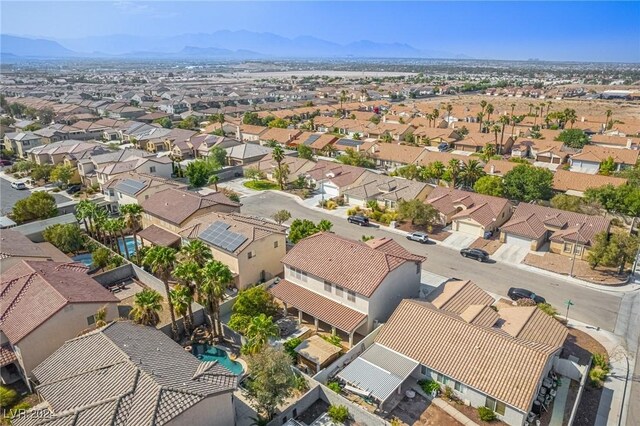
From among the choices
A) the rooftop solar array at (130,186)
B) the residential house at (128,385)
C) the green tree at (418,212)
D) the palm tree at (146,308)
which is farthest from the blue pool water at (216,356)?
the green tree at (418,212)

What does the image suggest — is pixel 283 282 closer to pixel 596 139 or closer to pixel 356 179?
pixel 356 179

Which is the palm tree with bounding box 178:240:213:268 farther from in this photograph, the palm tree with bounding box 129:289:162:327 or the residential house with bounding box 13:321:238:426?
the residential house with bounding box 13:321:238:426

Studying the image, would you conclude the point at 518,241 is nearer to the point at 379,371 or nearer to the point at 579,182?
the point at 579,182

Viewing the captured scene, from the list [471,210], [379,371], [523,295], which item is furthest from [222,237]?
[471,210]

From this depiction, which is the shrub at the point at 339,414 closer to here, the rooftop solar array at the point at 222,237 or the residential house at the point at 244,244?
the residential house at the point at 244,244

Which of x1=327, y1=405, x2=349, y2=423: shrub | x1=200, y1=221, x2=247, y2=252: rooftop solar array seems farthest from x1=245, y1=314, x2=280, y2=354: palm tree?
x1=200, y1=221, x2=247, y2=252: rooftop solar array

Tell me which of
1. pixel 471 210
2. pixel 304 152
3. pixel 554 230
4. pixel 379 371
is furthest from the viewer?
pixel 304 152

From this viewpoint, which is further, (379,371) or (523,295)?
(523,295)
